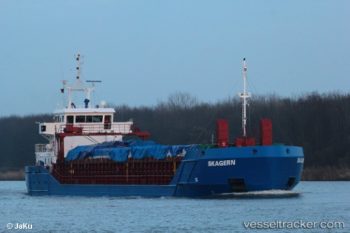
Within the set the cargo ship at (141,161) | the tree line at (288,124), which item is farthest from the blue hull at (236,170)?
the tree line at (288,124)

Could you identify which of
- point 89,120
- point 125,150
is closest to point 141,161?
point 125,150

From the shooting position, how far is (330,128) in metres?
108

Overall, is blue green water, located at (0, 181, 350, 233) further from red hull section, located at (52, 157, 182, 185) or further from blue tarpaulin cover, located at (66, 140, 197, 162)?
blue tarpaulin cover, located at (66, 140, 197, 162)

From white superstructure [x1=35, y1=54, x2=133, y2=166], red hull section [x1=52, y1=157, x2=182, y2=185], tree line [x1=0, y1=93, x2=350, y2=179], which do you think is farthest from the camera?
tree line [x1=0, y1=93, x2=350, y2=179]

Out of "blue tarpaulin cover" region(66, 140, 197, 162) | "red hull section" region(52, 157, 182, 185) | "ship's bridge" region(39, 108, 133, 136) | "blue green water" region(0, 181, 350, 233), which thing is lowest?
"blue green water" region(0, 181, 350, 233)

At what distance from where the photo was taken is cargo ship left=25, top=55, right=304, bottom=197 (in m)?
56.2

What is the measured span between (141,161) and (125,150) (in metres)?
1.68

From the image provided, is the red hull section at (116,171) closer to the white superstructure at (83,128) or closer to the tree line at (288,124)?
the white superstructure at (83,128)

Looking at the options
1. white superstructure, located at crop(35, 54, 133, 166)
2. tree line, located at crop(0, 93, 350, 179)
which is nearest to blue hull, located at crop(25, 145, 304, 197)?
white superstructure, located at crop(35, 54, 133, 166)

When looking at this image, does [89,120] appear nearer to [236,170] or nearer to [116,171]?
[116,171]

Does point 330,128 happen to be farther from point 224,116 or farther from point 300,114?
point 224,116

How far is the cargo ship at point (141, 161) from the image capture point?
5619cm

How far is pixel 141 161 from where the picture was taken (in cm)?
6334

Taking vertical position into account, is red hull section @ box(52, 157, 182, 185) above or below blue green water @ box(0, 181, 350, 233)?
above
